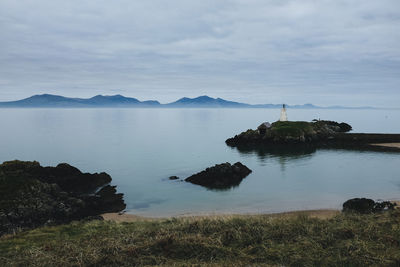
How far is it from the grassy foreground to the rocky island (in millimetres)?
60766

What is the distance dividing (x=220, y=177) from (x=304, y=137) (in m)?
46.7

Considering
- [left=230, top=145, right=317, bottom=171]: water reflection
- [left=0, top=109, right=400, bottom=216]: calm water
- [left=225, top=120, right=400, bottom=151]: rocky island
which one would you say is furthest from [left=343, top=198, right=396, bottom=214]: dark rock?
[left=225, top=120, right=400, bottom=151]: rocky island

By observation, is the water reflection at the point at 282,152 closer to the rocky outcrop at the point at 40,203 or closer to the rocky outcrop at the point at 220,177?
the rocky outcrop at the point at 220,177

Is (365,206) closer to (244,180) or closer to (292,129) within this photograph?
(244,180)

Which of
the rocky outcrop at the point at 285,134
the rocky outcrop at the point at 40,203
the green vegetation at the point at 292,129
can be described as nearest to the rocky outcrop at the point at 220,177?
the rocky outcrop at the point at 40,203

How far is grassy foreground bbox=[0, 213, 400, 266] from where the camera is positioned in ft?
36.8

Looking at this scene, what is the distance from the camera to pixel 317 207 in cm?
2772

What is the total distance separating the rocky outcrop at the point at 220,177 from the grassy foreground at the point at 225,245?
20.9 metres

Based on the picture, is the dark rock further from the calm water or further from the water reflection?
the water reflection

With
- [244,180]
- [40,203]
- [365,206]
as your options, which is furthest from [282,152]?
[40,203]

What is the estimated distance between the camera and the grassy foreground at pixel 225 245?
36.8 feet

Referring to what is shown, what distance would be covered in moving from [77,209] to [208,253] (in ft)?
60.4

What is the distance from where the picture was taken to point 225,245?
12930 mm

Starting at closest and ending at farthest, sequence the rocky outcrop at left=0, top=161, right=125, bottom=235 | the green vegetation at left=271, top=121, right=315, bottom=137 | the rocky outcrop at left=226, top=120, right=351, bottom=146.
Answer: the rocky outcrop at left=0, top=161, right=125, bottom=235
the rocky outcrop at left=226, top=120, right=351, bottom=146
the green vegetation at left=271, top=121, right=315, bottom=137
